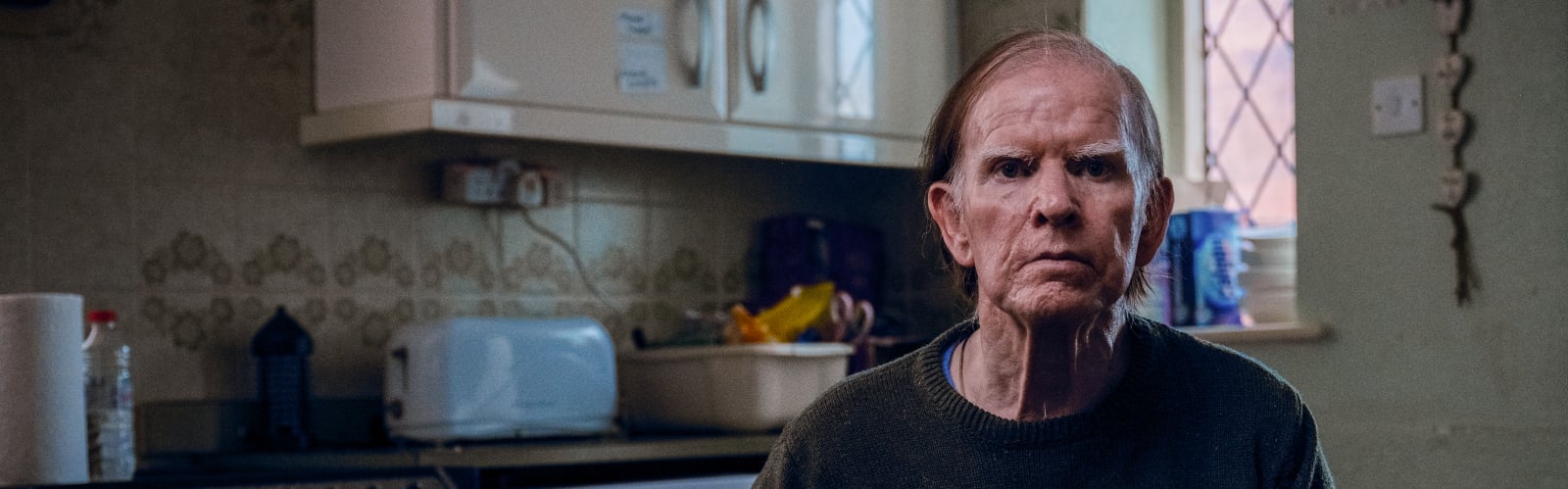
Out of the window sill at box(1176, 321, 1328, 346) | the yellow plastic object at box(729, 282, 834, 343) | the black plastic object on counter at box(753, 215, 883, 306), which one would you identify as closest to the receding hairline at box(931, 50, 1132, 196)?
the window sill at box(1176, 321, 1328, 346)

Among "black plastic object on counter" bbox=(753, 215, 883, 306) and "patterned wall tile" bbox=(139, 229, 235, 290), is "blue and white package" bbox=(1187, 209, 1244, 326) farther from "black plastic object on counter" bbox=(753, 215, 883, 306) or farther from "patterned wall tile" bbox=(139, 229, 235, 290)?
"patterned wall tile" bbox=(139, 229, 235, 290)

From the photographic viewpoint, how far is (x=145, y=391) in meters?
2.46

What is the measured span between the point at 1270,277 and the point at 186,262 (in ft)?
5.85

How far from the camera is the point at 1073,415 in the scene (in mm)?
1164

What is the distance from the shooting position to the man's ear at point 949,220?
48.1 inches

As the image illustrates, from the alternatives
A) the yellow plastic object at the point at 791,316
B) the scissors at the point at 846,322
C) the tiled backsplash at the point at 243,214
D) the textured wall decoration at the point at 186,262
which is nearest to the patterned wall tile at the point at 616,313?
the tiled backsplash at the point at 243,214

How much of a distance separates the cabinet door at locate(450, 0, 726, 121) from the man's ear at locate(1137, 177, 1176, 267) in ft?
4.73

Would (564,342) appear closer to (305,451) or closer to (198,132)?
(305,451)

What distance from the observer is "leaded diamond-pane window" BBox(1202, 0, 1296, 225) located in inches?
105

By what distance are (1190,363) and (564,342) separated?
153cm

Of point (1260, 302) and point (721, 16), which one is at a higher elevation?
point (721, 16)

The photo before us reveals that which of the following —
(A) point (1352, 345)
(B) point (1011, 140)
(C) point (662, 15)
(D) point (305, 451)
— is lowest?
(D) point (305, 451)

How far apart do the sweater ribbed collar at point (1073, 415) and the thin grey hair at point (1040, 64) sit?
67 millimetres

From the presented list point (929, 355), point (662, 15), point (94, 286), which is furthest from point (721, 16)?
point (929, 355)
